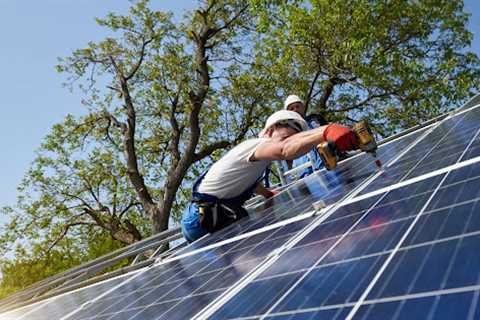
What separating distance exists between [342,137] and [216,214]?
86.8 inches

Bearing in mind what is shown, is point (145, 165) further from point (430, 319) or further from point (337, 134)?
point (430, 319)

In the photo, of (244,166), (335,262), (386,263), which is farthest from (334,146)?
(386,263)

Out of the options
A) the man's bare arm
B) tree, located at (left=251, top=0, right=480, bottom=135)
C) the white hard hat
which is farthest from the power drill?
tree, located at (left=251, top=0, right=480, bottom=135)

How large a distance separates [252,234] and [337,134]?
1.23 m

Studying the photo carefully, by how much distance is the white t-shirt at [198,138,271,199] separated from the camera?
4307 mm

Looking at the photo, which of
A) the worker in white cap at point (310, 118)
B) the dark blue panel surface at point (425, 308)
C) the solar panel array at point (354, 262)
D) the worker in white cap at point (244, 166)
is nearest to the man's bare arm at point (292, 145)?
the worker in white cap at point (244, 166)

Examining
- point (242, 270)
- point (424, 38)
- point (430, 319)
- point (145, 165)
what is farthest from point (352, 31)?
point (430, 319)

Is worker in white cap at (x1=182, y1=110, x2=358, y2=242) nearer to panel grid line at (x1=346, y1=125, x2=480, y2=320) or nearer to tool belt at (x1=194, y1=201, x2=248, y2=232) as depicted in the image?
tool belt at (x1=194, y1=201, x2=248, y2=232)

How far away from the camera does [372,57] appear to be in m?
16.1

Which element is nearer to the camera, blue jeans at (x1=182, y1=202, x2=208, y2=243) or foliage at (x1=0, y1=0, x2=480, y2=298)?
blue jeans at (x1=182, y1=202, x2=208, y2=243)

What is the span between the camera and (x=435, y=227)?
1751 millimetres

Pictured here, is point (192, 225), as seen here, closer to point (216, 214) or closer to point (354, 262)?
point (216, 214)

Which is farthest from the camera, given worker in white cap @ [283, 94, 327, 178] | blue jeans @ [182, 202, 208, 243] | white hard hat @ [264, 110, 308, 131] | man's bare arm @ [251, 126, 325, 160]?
worker in white cap @ [283, 94, 327, 178]

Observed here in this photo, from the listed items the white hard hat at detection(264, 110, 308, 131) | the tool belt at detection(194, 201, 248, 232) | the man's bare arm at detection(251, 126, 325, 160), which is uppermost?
the white hard hat at detection(264, 110, 308, 131)
